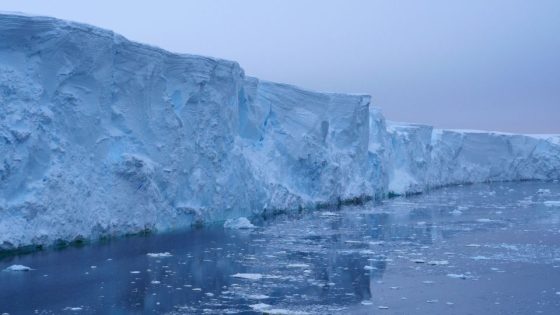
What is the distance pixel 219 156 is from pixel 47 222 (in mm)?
5333

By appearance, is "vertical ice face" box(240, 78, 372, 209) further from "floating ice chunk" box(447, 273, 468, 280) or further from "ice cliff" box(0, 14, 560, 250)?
"floating ice chunk" box(447, 273, 468, 280)

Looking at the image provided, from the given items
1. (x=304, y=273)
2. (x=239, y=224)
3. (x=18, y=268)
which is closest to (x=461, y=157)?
(x=239, y=224)

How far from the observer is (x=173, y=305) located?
22.0ft

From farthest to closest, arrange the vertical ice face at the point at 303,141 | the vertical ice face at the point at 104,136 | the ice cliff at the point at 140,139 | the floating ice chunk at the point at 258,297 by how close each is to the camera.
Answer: the vertical ice face at the point at 303,141 → the ice cliff at the point at 140,139 → the vertical ice face at the point at 104,136 → the floating ice chunk at the point at 258,297

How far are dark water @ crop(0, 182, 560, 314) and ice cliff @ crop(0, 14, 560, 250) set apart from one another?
71 centimetres

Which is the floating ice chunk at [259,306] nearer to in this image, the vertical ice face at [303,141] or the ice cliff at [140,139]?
the ice cliff at [140,139]

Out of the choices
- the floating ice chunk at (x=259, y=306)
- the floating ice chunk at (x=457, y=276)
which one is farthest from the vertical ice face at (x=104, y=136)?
the floating ice chunk at (x=457, y=276)

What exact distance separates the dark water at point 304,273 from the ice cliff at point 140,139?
707mm

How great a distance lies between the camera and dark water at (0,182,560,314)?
675 centimetres

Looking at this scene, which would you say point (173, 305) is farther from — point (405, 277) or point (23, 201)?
point (23, 201)

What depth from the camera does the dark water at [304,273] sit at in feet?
22.1

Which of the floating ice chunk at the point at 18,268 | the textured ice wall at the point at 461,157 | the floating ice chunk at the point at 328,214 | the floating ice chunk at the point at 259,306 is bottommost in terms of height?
the floating ice chunk at the point at 328,214

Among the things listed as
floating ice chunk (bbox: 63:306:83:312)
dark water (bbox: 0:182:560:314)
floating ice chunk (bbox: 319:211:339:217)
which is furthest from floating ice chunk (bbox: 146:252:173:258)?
floating ice chunk (bbox: 319:211:339:217)

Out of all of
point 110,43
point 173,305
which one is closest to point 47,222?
point 110,43
